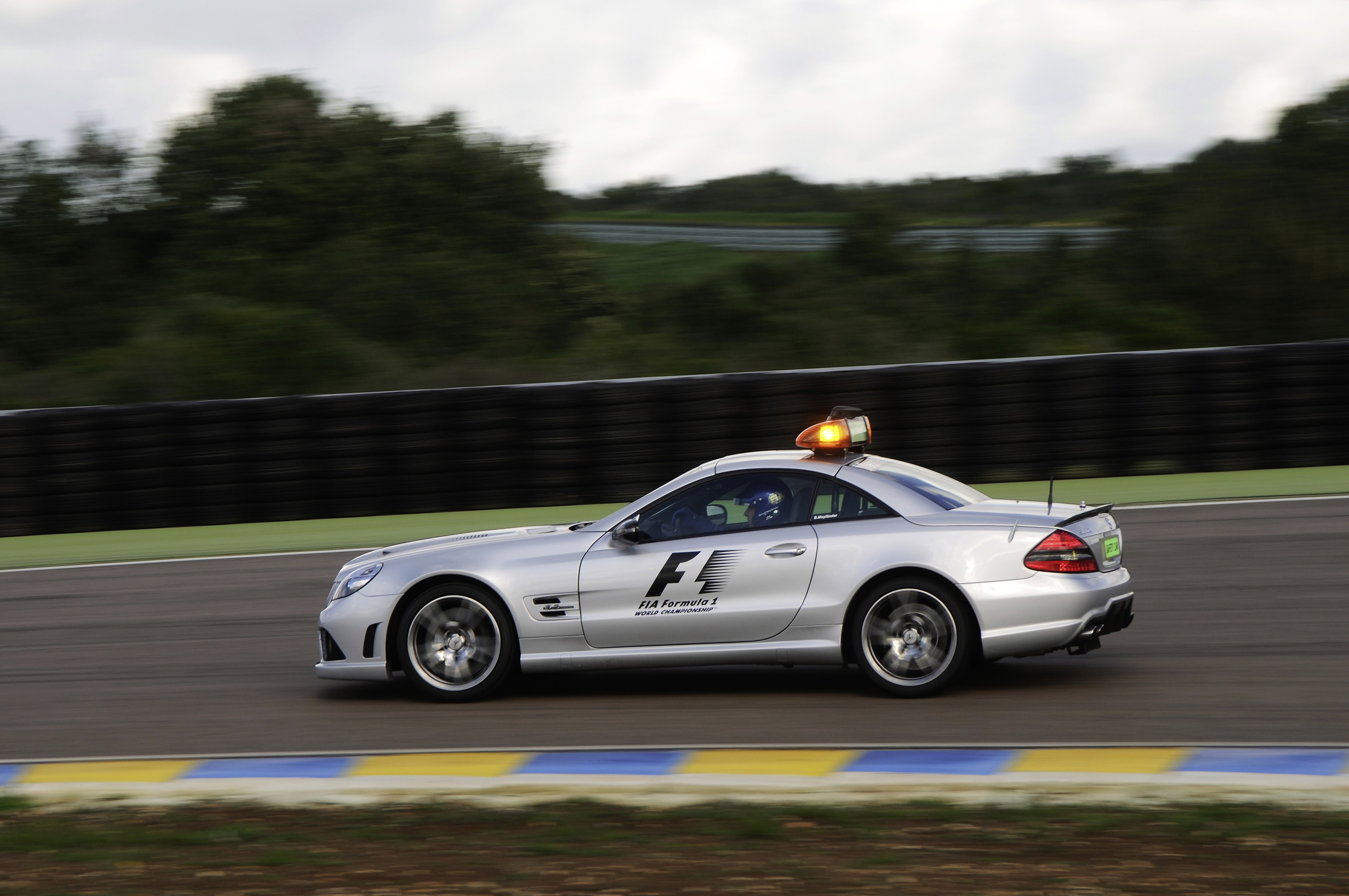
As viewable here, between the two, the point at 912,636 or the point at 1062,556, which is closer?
the point at 1062,556

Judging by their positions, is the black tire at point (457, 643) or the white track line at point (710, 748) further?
the black tire at point (457, 643)

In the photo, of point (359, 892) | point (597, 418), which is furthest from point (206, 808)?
point (597, 418)

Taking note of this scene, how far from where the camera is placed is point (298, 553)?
1340cm

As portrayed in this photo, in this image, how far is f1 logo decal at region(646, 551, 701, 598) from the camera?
24.4 ft

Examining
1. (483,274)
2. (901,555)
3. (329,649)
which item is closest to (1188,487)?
(901,555)

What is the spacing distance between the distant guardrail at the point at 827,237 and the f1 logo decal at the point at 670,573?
21287mm

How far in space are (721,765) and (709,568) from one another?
1292mm

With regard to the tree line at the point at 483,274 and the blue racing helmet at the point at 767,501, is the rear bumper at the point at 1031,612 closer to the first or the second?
the blue racing helmet at the point at 767,501

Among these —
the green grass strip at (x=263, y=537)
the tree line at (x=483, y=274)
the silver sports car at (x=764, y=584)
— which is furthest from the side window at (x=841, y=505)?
the tree line at (x=483, y=274)

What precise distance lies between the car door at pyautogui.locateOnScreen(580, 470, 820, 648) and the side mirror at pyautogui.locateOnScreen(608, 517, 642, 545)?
0.02 m

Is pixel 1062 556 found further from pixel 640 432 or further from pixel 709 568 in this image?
pixel 640 432

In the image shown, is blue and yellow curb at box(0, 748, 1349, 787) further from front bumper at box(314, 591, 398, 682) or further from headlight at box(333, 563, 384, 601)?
headlight at box(333, 563, 384, 601)

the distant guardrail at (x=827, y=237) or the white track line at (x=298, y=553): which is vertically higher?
the distant guardrail at (x=827, y=237)

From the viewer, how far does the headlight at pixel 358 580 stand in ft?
25.7
